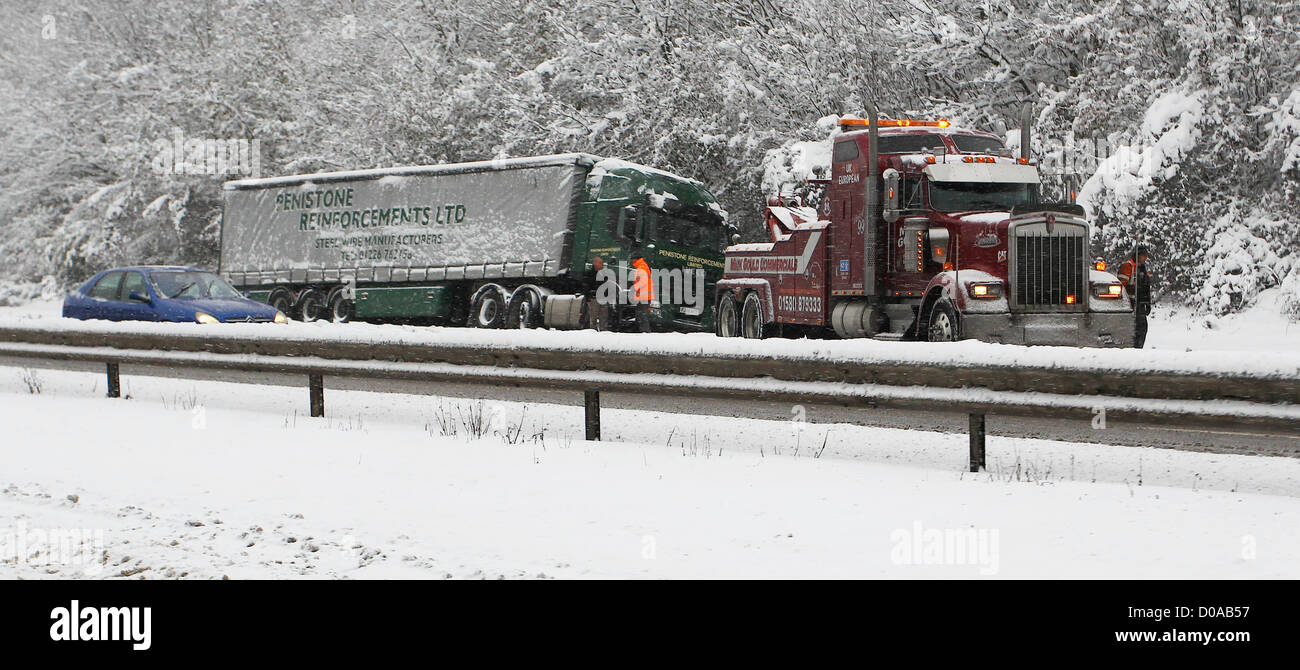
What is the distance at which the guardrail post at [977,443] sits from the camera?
8.05 m

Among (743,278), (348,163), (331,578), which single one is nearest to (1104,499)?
(331,578)

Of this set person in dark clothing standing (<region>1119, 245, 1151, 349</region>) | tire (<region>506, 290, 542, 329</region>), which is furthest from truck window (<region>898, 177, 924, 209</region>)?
tire (<region>506, 290, 542, 329</region>)

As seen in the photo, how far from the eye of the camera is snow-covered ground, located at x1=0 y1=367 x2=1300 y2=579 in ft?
18.9

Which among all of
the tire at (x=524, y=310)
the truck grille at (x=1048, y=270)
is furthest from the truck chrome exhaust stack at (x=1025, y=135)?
the tire at (x=524, y=310)

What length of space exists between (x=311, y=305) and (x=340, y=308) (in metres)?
1.20

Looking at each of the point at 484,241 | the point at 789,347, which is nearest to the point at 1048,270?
the point at 789,347

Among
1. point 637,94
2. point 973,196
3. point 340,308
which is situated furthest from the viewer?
point 637,94

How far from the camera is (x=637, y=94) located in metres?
31.0

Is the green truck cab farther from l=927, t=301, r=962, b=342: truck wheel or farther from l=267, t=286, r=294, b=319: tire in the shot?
l=927, t=301, r=962, b=342: truck wheel

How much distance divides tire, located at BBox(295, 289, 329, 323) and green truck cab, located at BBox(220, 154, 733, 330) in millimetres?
36

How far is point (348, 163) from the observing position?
38.3 metres

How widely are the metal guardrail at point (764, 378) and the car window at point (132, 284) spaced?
5.51 m

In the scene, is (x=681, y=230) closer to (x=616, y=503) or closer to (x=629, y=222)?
(x=629, y=222)
